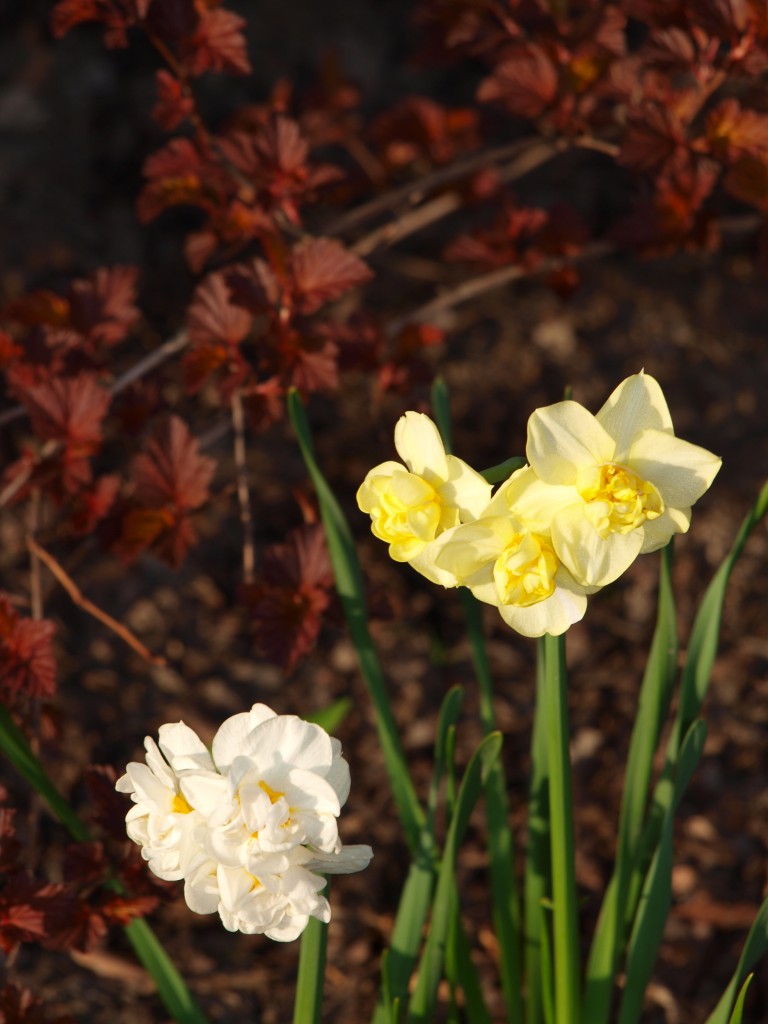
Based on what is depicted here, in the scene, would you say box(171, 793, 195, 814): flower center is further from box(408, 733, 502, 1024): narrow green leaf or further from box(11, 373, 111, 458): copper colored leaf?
box(11, 373, 111, 458): copper colored leaf

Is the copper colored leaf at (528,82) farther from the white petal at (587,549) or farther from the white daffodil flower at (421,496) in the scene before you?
the white petal at (587,549)

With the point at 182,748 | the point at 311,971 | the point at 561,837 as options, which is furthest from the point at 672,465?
the point at 311,971

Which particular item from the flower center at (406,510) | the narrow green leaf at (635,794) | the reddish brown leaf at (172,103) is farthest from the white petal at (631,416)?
the reddish brown leaf at (172,103)

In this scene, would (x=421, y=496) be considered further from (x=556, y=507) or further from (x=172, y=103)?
(x=172, y=103)

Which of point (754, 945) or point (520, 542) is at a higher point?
point (520, 542)

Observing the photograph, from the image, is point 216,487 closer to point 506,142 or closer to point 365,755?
point 365,755

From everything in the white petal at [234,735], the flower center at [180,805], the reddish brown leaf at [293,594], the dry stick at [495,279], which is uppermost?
the white petal at [234,735]

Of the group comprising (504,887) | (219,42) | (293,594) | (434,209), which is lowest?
(504,887)
